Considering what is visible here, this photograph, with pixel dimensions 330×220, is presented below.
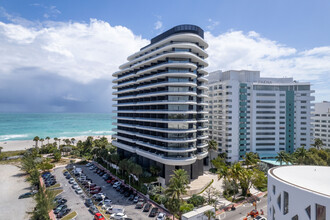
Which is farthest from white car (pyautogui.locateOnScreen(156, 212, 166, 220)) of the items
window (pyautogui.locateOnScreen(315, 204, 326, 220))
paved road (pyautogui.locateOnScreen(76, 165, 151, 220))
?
window (pyautogui.locateOnScreen(315, 204, 326, 220))

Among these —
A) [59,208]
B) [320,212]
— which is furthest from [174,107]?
[320,212]

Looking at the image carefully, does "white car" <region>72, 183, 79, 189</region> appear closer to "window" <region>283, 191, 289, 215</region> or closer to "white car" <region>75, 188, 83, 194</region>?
"white car" <region>75, 188, 83, 194</region>

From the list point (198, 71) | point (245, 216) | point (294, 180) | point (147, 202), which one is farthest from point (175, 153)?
point (294, 180)

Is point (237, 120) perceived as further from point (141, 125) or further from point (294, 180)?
point (294, 180)

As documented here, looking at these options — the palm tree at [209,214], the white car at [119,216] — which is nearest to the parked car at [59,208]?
the white car at [119,216]

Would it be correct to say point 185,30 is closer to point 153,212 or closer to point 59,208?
point 153,212

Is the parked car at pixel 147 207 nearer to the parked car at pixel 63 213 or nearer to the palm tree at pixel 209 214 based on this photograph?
the palm tree at pixel 209 214
